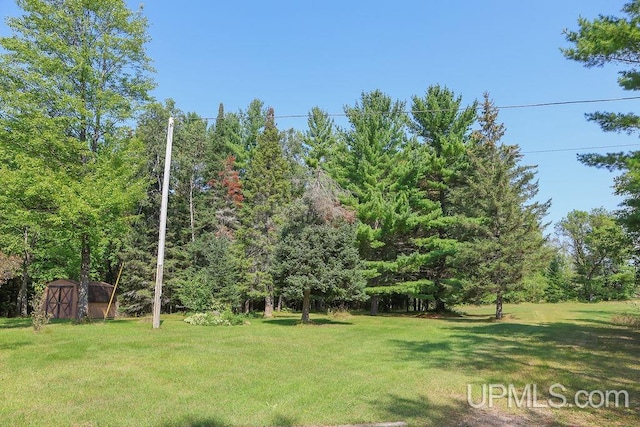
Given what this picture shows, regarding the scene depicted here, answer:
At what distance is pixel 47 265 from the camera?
34125 mm

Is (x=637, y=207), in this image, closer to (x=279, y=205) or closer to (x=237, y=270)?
(x=279, y=205)

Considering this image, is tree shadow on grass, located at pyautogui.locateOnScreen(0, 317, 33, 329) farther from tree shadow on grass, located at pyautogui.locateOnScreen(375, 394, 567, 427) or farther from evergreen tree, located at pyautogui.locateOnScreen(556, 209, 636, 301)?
evergreen tree, located at pyautogui.locateOnScreen(556, 209, 636, 301)

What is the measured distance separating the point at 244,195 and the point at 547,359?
25300mm

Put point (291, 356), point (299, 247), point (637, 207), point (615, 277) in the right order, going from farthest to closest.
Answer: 1. point (615, 277)
2. point (299, 247)
3. point (637, 207)
4. point (291, 356)

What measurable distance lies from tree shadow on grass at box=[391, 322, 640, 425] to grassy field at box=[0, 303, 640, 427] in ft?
0.10

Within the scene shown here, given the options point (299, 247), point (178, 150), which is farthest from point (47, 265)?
point (299, 247)

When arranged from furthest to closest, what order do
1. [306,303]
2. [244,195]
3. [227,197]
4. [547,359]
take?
[227,197] < [244,195] < [306,303] < [547,359]

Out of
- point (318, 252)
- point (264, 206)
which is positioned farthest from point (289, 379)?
point (264, 206)

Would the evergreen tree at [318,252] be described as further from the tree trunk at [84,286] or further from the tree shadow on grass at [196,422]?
the tree shadow on grass at [196,422]

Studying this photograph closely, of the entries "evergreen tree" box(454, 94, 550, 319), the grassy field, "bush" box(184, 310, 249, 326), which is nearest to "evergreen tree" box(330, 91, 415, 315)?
"evergreen tree" box(454, 94, 550, 319)

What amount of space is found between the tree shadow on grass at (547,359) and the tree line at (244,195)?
6.30 metres

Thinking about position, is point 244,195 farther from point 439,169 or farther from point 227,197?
point 439,169

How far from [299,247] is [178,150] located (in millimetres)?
23341

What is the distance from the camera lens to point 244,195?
31750 millimetres
